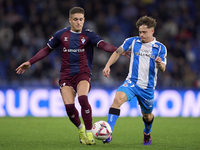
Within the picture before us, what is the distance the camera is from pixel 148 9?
57.5 ft

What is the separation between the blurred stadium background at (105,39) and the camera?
13.1 meters

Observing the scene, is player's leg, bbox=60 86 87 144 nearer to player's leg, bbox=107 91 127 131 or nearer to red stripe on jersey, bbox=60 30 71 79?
red stripe on jersey, bbox=60 30 71 79

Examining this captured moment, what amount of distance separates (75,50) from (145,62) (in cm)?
118

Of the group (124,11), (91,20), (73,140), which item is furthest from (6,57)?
(73,140)

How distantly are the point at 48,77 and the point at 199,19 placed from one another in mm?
7070

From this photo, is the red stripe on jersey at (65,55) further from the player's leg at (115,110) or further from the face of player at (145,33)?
the face of player at (145,33)

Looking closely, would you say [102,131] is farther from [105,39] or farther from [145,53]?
[105,39]

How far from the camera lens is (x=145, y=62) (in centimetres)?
643

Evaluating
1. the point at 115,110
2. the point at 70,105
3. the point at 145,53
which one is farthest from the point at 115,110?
the point at 145,53

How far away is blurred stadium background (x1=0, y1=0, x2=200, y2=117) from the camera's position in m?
13.1

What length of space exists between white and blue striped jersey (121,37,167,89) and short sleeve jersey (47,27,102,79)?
2.37 ft

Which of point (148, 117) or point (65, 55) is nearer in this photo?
point (148, 117)

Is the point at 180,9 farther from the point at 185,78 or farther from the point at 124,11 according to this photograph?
the point at 185,78

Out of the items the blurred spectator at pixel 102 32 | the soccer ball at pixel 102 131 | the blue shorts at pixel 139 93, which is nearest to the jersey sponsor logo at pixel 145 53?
the blue shorts at pixel 139 93
